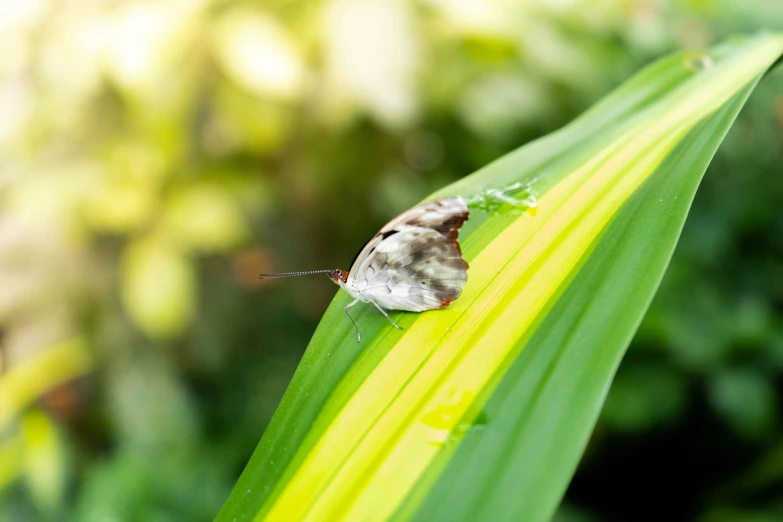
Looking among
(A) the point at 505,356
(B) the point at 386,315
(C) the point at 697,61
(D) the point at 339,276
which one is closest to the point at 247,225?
(D) the point at 339,276

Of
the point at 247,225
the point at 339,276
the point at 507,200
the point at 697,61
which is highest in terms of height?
the point at 697,61

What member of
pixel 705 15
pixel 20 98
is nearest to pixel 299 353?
pixel 20 98

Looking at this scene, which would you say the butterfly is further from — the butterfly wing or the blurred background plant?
the blurred background plant

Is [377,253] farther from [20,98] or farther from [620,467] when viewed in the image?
[20,98]

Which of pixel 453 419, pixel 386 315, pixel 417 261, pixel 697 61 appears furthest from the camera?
pixel 697 61

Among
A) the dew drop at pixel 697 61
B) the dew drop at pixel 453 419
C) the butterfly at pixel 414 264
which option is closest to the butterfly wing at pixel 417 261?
the butterfly at pixel 414 264

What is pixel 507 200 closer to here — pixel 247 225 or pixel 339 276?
pixel 339 276
